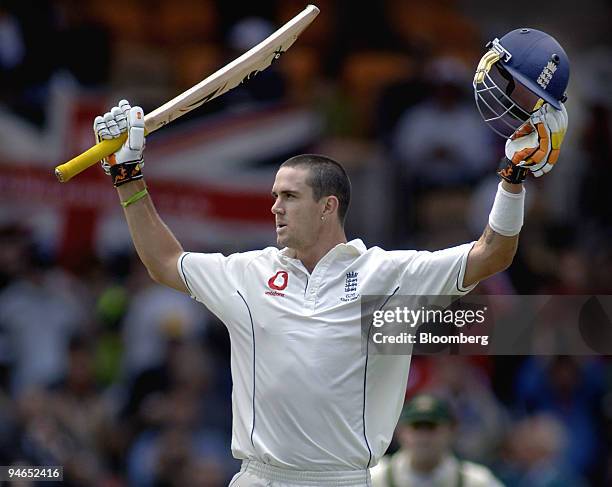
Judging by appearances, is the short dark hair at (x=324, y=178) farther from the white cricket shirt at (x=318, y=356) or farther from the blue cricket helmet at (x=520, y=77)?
the blue cricket helmet at (x=520, y=77)

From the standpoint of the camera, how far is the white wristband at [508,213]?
5.20m

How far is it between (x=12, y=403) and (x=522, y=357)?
3.63 meters

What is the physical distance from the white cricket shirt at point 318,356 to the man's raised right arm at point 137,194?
0.25m

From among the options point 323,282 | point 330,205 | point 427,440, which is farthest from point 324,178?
point 427,440

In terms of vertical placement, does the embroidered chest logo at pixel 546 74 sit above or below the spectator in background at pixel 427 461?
above

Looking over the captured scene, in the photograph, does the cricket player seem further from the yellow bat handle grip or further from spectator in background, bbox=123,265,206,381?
spectator in background, bbox=123,265,206,381

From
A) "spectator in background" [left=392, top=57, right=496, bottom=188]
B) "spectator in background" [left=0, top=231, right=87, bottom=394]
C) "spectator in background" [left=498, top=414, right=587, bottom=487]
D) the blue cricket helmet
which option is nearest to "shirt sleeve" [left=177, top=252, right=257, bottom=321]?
the blue cricket helmet

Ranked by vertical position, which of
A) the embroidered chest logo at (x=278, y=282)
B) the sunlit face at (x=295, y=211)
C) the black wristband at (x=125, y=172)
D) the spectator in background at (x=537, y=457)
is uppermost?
the black wristband at (x=125, y=172)

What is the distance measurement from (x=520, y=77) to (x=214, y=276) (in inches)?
59.3

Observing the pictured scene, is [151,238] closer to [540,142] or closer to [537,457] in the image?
[540,142]

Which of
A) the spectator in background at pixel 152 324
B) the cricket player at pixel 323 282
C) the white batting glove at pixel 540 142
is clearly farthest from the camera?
the spectator in background at pixel 152 324

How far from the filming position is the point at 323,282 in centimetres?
557

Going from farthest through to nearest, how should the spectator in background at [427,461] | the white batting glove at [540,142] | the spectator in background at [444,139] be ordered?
the spectator in background at [444,139] < the spectator in background at [427,461] < the white batting glove at [540,142]

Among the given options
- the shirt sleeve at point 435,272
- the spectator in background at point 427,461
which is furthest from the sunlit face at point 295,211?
the spectator in background at point 427,461
